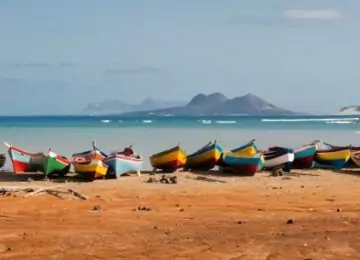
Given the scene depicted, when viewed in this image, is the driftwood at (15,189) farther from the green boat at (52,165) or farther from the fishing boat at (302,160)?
the fishing boat at (302,160)

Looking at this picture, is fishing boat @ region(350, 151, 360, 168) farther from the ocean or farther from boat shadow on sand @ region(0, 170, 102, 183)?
boat shadow on sand @ region(0, 170, 102, 183)

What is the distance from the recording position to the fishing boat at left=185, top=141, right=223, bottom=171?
19.0m

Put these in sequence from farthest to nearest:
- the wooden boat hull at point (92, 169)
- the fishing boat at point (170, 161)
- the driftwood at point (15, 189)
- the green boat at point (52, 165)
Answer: the fishing boat at point (170, 161) < the green boat at point (52, 165) < the wooden boat hull at point (92, 169) < the driftwood at point (15, 189)

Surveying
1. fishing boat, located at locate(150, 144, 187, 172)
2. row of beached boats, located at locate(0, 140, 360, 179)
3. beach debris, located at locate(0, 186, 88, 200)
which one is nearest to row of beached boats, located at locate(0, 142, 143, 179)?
row of beached boats, located at locate(0, 140, 360, 179)

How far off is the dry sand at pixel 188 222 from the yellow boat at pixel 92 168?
0.35 m

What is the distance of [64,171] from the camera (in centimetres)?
1720

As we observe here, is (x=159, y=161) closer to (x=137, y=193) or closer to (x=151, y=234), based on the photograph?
(x=137, y=193)

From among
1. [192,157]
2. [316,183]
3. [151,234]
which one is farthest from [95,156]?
[151,234]

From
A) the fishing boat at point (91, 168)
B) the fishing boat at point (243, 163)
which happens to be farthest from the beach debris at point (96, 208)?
the fishing boat at point (243, 163)

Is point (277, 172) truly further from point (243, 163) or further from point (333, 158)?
point (333, 158)

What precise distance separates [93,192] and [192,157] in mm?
5577

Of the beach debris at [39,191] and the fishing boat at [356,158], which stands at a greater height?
the fishing boat at [356,158]

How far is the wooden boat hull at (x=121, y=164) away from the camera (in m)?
17.1

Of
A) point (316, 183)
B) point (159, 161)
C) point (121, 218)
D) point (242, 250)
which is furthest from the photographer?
point (159, 161)
